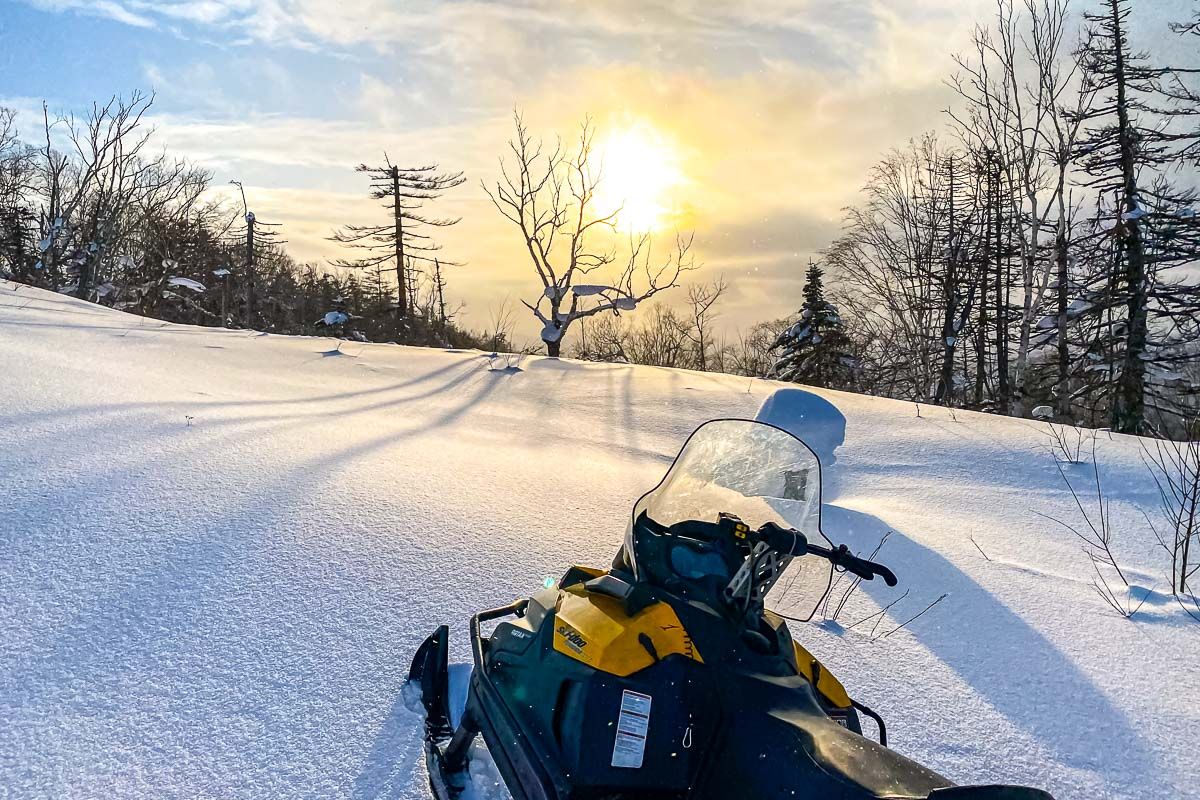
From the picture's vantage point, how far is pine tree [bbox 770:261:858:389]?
2066 centimetres

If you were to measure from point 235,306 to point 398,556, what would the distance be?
33346 millimetres

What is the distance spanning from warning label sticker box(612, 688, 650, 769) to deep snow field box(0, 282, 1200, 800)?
58cm

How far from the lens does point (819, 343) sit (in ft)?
67.8

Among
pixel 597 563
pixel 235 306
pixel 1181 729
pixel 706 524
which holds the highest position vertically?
pixel 235 306

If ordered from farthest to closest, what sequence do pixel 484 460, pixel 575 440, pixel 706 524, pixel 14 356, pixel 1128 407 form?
pixel 1128 407 < pixel 575 440 < pixel 14 356 < pixel 484 460 < pixel 706 524

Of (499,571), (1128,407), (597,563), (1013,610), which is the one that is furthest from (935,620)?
(1128,407)

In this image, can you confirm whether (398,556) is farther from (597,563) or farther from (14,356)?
(14,356)

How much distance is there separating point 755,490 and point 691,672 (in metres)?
0.51

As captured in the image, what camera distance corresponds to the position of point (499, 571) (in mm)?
2629

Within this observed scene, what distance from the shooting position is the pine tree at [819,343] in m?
20.7

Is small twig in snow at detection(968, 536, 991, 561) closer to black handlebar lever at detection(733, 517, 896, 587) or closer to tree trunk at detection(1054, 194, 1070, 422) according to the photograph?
black handlebar lever at detection(733, 517, 896, 587)

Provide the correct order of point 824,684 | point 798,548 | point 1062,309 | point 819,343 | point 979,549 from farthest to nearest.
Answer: point 819,343 < point 1062,309 < point 979,549 < point 824,684 < point 798,548

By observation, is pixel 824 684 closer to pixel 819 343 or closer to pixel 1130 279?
pixel 1130 279

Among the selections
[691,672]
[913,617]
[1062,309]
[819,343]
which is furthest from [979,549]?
[819,343]
